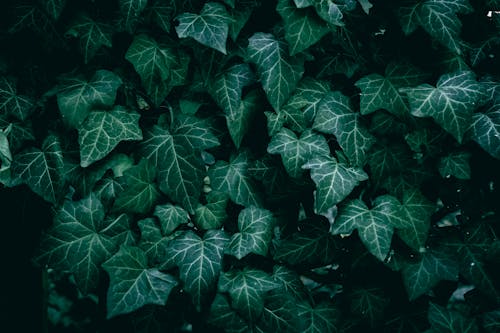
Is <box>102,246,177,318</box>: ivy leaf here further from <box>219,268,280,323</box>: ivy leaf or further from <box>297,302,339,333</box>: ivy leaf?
<box>297,302,339,333</box>: ivy leaf

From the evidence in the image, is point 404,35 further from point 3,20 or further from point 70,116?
point 3,20

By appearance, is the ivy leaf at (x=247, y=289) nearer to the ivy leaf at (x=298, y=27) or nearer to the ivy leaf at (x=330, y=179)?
the ivy leaf at (x=330, y=179)

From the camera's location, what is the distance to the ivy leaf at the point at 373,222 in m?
1.59

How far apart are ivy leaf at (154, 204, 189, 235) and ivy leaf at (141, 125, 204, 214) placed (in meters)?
0.05

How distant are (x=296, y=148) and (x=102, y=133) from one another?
2.27 feet

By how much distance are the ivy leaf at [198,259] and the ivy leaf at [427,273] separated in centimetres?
71

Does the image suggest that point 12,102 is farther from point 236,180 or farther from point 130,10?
point 236,180

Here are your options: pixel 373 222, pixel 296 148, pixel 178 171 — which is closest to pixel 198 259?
pixel 178 171

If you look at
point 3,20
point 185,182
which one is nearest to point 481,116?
point 185,182

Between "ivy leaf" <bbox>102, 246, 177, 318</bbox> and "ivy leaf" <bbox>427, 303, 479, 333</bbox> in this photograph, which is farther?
"ivy leaf" <bbox>427, 303, 479, 333</bbox>

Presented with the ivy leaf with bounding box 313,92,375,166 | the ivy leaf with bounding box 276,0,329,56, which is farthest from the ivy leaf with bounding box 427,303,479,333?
the ivy leaf with bounding box 276,0,329,56

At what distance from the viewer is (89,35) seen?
161 cm

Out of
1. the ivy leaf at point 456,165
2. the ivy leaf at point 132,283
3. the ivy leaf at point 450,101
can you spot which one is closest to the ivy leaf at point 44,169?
the ivy leaf at point 132,283

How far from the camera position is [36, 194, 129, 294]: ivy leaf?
1.65 metres
